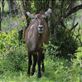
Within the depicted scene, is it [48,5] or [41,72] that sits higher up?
[48,5]

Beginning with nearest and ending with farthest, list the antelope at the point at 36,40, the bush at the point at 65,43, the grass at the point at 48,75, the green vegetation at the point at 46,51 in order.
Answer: the grass at the point at 48,75 → the green vegetation at the point at 46,51 → the antelope at the point at 36,40 → the bush at the point at 65,43

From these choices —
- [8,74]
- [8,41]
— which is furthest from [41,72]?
[8,41]

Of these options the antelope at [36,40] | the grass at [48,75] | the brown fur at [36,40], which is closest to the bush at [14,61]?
the grass at [48,75]

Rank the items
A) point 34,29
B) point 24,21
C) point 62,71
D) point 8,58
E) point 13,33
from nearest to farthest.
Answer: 1. point 62,71
2. point 34,29
3. point 8,58
4. point 13,33
5. point 24,21

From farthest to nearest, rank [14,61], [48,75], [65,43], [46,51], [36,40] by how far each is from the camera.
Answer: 1. [65,43]
2. [46,51]
3. [14,61]
4. [48,75]
5. [36,40]

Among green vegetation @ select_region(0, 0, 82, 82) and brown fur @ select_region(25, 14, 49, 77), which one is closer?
green vegetation @ select_region(0, 0, 82, 82)

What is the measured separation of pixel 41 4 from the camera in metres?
15.2

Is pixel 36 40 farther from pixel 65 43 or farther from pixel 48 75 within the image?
pixel 65 43

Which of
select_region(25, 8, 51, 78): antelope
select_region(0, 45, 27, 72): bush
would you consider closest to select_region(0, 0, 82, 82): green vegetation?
select_region(0, 45, 27, 72): bush

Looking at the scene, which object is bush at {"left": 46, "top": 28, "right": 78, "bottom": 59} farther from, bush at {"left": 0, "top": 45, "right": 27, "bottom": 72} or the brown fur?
the brown fur

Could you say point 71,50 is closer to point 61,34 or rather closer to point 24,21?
point 61,34

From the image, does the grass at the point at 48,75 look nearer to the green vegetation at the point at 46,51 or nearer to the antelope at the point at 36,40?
the green vegetation at the point at 46,51

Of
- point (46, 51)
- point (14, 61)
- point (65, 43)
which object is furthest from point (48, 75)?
point (65, 43)

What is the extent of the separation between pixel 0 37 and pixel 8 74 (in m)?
1.93
